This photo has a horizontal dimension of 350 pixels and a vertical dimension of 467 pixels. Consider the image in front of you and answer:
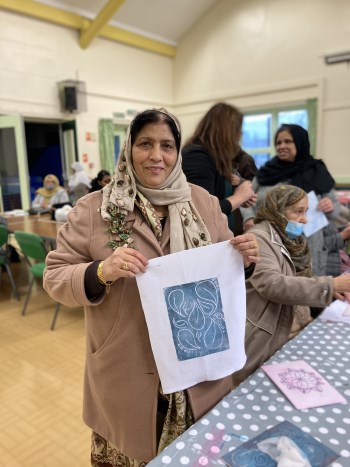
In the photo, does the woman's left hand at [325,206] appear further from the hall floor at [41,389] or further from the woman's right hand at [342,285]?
the hall floor at [41,389]

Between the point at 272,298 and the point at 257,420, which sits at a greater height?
the point at 272,298

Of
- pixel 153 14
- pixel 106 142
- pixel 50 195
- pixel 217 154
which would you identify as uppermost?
pixel 153 14

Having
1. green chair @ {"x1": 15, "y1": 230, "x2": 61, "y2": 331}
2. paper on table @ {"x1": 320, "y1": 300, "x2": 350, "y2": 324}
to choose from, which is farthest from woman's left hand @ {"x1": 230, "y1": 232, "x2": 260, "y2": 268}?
green chair @ {"x1": 15, "y1": 230, "x2": 61, "y2": 331}

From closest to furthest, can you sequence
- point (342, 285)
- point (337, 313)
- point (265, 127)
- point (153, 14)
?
point (342, 285)
point (337, 313)
point (153, 14)
point (265, 127)

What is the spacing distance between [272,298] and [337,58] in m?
7.04

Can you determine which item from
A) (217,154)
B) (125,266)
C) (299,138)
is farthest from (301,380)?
(299,138)

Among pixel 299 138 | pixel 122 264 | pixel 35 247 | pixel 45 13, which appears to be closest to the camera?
pixel 122 264

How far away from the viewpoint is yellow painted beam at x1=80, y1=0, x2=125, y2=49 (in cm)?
695

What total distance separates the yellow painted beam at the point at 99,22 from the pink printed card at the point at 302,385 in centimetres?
734

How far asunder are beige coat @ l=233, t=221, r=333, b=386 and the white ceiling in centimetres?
723

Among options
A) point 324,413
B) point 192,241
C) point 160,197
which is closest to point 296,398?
point 324,413

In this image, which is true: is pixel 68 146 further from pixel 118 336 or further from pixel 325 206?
pixel 118 336

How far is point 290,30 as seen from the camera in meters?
7.59

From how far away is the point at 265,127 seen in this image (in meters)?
8.63
